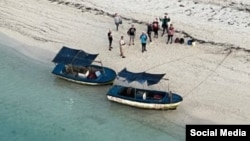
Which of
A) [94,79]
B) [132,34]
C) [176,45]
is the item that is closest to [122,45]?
[132,34]

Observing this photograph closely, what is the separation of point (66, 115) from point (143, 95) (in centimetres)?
506

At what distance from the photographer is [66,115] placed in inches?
1184

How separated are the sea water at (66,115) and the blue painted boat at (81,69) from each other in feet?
1.96

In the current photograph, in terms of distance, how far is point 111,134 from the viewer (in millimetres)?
28047

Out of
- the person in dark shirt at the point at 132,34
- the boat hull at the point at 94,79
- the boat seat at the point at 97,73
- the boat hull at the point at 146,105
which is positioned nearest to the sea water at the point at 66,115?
the boat hull at the point at 146,105

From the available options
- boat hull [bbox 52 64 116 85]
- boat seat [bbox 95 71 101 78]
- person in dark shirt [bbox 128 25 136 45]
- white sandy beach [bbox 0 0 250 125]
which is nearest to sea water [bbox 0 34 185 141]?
boat hull [bbox 52 64 116 85]

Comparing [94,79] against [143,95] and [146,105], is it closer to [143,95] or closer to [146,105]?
[143,95]

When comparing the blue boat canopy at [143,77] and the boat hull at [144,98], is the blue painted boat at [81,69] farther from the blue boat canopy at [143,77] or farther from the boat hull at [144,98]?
the blue boat canopy at [143,77]

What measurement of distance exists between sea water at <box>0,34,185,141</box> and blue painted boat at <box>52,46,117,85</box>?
1.96 ft

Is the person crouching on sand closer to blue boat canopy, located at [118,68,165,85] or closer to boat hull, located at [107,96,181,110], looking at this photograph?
blue boat canopy, located at [118,68,165,85]

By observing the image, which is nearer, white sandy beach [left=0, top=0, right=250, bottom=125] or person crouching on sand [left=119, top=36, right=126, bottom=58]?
white sandy beach [left=0, top=0, right=250, bottom=125]

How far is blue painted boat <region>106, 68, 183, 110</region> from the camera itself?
2891 centimetres

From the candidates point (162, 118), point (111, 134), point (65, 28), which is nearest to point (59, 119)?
point (111, 134)

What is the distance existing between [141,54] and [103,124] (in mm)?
8015
